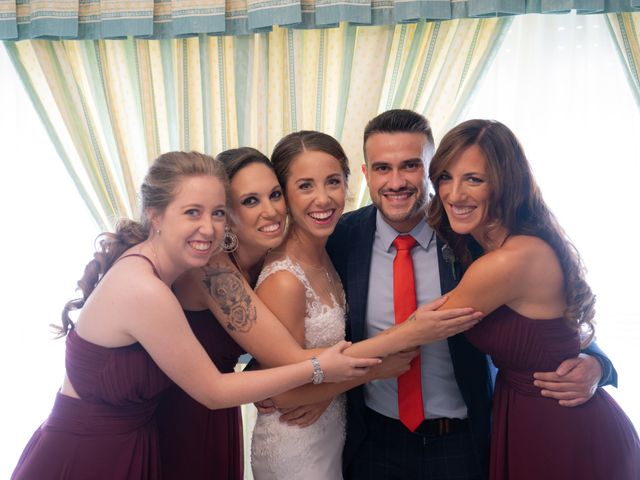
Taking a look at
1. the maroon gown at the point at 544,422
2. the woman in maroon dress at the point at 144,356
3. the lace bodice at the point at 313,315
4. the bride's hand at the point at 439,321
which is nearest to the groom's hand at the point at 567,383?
the maroon gown at the point at 544,422

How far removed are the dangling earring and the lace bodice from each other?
12cm

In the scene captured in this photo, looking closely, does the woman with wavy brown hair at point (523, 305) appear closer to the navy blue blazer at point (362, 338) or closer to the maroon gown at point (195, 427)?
the navy blue blazer at point (362, 338)

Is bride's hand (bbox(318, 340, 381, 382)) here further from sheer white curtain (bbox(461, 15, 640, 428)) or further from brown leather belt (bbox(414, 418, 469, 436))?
sheer white curtain (bbox(461, 15, 640, 428))

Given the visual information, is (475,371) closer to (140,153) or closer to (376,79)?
(376,79)

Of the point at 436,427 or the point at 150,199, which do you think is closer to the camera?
the point at 150,199

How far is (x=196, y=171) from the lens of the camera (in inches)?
73.2

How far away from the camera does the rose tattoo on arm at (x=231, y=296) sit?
1914 mm

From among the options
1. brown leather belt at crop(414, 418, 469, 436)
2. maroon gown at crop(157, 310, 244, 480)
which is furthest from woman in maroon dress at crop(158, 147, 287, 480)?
brown leather belt at crop(414, 418, 469, 436)

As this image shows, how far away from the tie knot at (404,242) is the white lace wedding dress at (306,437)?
0.28 m

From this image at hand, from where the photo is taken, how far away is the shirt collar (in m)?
2.14

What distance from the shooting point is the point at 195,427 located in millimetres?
2074

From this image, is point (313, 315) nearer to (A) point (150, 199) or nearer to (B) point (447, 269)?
(B) point (447, 269)

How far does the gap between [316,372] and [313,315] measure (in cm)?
19

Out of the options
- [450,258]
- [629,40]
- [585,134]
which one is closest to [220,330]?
[450,258]
